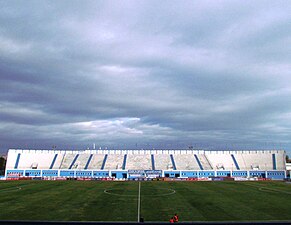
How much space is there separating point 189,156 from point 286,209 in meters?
97.5

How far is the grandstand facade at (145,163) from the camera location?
11400 centimetres

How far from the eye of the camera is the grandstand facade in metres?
114

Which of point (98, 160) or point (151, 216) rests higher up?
point (98, 160)

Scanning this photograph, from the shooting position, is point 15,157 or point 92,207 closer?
point 92,207

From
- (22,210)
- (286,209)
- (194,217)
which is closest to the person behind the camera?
(194,217)

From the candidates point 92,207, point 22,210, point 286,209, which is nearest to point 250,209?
point 286,209

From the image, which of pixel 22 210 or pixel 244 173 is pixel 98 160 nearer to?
pixel 244 173

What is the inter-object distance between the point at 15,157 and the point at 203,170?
85878 millimetres

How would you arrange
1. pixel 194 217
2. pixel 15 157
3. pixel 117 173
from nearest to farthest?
pixel 194 217
pixel 117 173
pixel 15 157

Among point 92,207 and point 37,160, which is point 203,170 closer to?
point 37,160

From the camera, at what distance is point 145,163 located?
126 m

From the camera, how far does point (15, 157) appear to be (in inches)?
5000

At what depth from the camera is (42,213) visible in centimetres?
3325

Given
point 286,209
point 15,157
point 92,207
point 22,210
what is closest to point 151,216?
point 92,207
